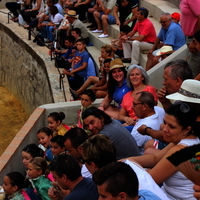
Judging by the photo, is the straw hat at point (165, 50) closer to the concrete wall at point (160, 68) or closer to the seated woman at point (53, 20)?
the concrete wall at point (160, 68)

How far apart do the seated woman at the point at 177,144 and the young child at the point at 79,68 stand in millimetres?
5904

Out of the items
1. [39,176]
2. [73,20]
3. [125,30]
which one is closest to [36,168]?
[39,176]

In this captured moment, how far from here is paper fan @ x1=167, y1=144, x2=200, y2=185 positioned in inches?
114

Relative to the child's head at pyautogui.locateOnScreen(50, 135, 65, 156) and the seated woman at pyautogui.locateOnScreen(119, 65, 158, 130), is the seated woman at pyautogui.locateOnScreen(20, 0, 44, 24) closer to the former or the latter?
the seated woman at pyautogui.locateOnScreen(119, 65, 158, 130)

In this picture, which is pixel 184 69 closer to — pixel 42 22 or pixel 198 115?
pixel 198 115

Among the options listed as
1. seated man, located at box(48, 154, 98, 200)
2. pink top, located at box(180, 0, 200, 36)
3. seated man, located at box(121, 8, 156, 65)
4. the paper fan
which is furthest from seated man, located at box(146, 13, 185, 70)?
the paper fan

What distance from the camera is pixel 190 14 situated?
694cm

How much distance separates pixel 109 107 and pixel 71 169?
3191mm

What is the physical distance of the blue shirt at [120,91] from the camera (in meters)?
6.72

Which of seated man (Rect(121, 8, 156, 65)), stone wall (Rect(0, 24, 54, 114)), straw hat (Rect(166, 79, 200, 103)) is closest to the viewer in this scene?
straw hat (Rect(166, 79, 200, 103))

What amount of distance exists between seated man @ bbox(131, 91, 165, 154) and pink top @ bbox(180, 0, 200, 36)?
2191mm

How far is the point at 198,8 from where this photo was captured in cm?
680

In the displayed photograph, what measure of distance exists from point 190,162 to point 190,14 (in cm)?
444

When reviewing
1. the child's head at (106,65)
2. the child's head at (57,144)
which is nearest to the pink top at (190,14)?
the child's head at (106,65)
